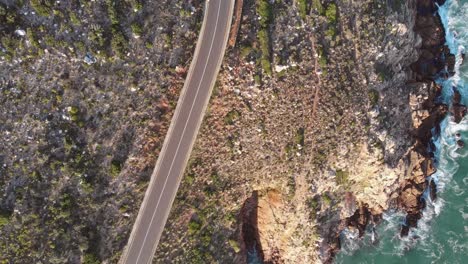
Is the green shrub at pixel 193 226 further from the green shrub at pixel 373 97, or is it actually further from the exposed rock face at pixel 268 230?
the green shrub at pixel 373 97

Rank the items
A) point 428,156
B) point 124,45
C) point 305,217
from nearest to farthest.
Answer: point 124,45 < point 305,217 < point 428,156

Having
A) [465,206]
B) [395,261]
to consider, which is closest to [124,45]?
[395,261]

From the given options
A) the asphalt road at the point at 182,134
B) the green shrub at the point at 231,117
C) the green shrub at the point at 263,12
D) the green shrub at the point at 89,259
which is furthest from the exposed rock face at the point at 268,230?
the green shrub at the point at 263,12

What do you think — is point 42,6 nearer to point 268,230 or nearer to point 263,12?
point 263,12

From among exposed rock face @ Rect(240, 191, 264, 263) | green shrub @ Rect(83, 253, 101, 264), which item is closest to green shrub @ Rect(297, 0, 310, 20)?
exposed rock face @ Rect(240, 191, 264, 263)

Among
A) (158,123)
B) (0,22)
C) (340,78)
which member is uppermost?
(340,78)

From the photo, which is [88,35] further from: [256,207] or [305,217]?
[305,217]

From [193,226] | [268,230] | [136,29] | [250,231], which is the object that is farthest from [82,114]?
[268,230]
